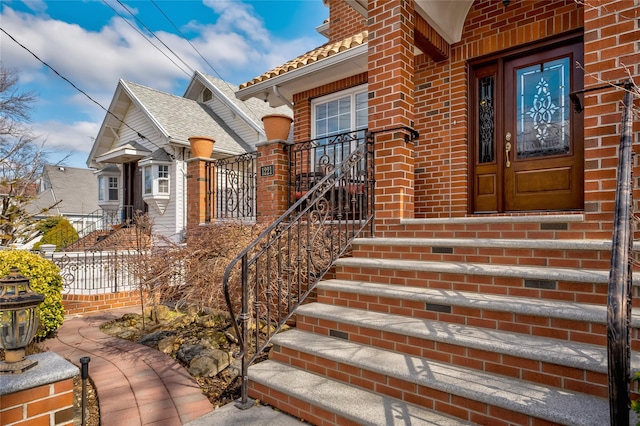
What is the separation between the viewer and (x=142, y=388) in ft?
9.63

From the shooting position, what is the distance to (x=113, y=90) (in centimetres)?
1364

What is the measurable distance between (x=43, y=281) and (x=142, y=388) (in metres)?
2.56

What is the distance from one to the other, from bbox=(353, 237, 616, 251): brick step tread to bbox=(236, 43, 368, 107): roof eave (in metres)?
3.20

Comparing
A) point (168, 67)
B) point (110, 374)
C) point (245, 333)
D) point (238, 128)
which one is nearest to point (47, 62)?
point (168, 67)

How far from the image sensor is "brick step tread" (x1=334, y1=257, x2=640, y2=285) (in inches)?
87.1

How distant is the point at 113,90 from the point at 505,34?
14.3 m

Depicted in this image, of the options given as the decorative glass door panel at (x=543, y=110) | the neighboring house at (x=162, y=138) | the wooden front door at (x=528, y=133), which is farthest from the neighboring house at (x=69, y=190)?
the decorative glass door panel at (x=543, y=110)

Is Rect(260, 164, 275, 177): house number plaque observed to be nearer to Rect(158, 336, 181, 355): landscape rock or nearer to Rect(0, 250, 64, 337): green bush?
Rect(158, 336, 181, 355): landscape rock

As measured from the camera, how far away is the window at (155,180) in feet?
37.2

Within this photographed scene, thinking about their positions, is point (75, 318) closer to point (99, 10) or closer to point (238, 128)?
point (99, 10)

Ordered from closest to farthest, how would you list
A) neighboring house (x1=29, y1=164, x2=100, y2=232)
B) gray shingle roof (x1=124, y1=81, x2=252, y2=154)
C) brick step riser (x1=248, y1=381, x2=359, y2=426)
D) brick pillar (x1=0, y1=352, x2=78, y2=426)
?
brick pillar (x1=0, y1=352, x2=78, y2=426)
brick step riser (x1=248, y1=381, x2=359, y2=426)
gray shingle roof (x1=124, y1=81, x2=252, y2=154)
neighboring house (x1=29, y1=164, x2=100, y2=232)

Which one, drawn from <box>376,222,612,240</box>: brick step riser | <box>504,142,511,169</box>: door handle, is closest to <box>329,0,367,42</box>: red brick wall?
<box>504,142,511,169</box>: door handle

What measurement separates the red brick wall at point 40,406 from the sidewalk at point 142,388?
788mm

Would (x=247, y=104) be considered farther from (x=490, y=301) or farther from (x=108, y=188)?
(x=490, y=301)
